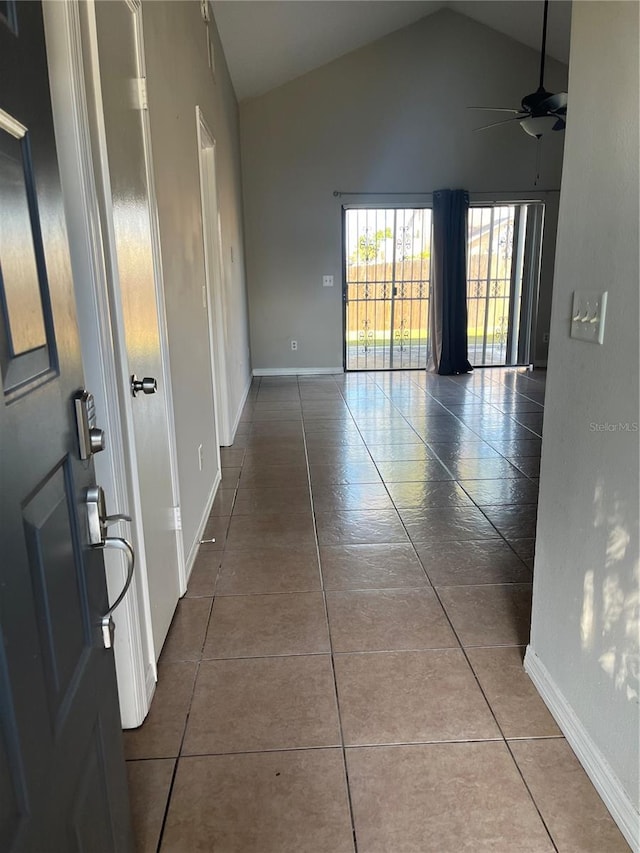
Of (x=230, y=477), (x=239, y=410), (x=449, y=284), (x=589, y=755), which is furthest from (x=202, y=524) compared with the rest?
(x=449, y=284)

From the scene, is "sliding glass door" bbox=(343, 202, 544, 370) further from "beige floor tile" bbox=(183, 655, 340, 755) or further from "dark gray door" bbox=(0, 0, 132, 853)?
"dark gray door" bbox=(0, 0, 132, 853)

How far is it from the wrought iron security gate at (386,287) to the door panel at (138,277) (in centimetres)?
550

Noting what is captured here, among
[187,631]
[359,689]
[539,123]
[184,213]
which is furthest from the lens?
[539,123]

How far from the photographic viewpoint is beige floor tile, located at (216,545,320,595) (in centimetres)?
231

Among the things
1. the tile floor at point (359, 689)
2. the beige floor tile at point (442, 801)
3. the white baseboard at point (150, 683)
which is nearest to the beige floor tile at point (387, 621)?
the tile floor at point (359, 689)

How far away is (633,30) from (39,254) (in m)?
1.25

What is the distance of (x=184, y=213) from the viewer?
268 cm

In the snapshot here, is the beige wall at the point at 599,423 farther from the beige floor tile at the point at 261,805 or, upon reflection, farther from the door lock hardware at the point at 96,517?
the door lock hardware at the point at 96,517

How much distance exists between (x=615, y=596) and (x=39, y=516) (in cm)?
122

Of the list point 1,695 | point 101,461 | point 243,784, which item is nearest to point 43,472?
point 1,695

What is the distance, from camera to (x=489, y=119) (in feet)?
22.0

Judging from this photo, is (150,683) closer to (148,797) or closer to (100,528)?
(148,797)

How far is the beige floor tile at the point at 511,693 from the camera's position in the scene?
1.59 meters

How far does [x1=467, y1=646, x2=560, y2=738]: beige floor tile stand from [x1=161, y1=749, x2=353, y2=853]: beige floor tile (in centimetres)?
49
